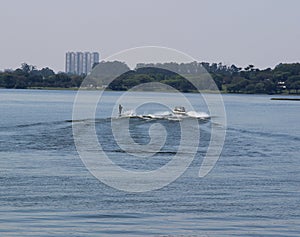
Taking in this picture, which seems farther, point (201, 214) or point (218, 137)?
point (218, 137)

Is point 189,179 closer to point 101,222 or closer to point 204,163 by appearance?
point 204,163

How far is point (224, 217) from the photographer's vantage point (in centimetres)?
1950

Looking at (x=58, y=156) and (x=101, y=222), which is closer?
(x=101, y=222)

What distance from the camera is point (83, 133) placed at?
44812mm

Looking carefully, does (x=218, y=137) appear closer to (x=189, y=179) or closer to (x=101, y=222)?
(x=189, y=179)

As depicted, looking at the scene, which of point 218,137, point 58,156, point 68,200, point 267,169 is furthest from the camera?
point 218,137

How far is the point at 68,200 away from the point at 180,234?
4.62 meters

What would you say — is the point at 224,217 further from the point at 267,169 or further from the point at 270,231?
the point at 267,169

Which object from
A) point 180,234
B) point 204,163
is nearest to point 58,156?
point 204,163

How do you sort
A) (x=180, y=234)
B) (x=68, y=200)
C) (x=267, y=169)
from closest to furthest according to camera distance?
(x=180, y=234)
(x=68, y=200)
(x=267, y=169)

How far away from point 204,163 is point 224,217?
37.1 feet

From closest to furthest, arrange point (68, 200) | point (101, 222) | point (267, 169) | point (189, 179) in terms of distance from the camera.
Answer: point (101, 222), point (68, 200), point (189, 179), point (267, 169)

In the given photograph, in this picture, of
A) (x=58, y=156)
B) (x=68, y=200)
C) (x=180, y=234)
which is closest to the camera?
(x=180, y=234)

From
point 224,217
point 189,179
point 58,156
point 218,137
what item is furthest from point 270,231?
point 218,137
